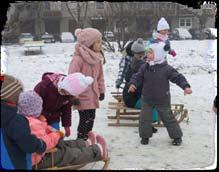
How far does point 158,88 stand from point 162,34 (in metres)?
0.59

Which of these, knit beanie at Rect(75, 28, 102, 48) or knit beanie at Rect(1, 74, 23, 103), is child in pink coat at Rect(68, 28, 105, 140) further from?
knit beanie at Rect(1, 74, 23, 103)

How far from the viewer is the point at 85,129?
4.61 m

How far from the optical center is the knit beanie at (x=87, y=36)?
4.37m

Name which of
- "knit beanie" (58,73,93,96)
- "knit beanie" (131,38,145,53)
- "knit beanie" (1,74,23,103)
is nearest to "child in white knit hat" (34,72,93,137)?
"knit beanie" (58,73,93,96)

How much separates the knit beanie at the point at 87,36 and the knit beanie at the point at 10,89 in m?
1.17

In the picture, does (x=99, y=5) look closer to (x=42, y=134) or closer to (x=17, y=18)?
(x=17, y=18)

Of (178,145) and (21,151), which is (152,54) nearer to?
(178,145)

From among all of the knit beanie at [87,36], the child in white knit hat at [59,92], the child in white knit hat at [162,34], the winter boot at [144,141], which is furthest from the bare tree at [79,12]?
the winter boot at [144,141]

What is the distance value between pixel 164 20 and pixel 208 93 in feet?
9.97

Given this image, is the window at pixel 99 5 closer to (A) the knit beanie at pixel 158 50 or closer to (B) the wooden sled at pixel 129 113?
(A) the knit beanie at pixel 158 50

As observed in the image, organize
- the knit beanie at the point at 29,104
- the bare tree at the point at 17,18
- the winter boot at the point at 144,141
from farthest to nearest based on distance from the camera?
the winter boot at the point at 144,141
the bare tree at the point at 17,18
the knit beanie at the point at 29,104

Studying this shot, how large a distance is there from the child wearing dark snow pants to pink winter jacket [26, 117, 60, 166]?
142 cm

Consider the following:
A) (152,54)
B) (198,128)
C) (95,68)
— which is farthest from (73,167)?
(198,128)

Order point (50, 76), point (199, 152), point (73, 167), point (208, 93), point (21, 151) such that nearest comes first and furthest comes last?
point (21, 151)
point (73, 167)
point (50, 76)
point (199, 152)
point (208, 93)
